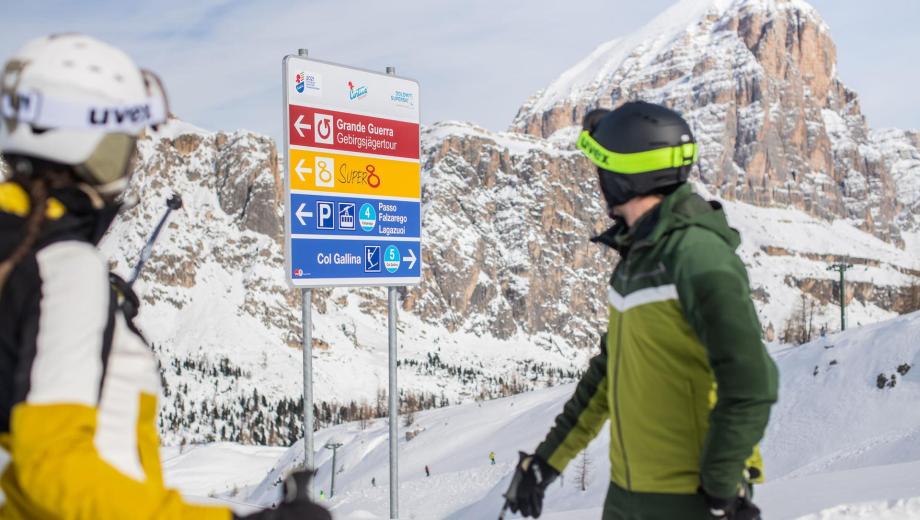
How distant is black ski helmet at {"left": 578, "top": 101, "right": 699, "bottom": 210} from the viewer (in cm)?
271

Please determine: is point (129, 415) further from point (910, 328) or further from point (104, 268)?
point (910, 328)

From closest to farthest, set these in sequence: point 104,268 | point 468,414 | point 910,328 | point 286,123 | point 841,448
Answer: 1. point 104,268
2. point 286,123
3. point 841,448
4. point 910,328
5. point 468,414

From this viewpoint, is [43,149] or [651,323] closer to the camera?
[43,149]

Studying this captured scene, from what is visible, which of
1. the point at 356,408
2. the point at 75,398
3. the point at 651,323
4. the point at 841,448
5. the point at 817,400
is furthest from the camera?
the point at 356,408

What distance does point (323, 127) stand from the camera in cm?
803

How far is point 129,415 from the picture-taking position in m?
1.55

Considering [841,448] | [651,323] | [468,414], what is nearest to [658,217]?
[651,323]

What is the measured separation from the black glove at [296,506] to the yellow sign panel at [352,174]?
6620 mm

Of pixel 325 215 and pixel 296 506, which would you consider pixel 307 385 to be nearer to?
pixel 325 215

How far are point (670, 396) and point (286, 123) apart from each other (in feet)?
19.8

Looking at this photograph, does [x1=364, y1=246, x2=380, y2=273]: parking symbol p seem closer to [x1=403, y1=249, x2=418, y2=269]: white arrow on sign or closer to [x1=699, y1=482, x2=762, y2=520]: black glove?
[x1=403, y1=249, x2=418, y2=269]: white arrow on sign

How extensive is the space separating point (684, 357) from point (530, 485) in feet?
3.30

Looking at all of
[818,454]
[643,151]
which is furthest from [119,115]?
[818,454]

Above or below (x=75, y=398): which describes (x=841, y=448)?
below
